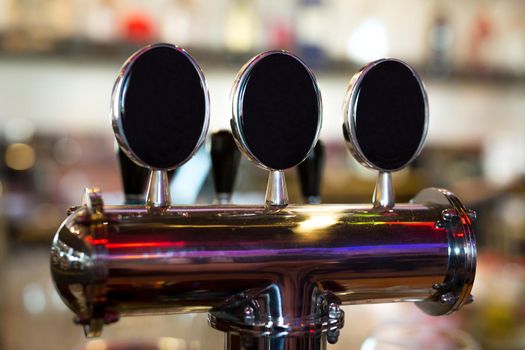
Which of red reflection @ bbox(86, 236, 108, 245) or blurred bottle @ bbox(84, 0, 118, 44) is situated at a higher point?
blurred bottle @ bbox(84, 0, 118, 44)

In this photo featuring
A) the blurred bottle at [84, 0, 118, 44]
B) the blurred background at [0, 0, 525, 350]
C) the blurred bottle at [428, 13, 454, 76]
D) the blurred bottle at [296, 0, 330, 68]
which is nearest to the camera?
the blurred background at [0, 0, 525, 350]

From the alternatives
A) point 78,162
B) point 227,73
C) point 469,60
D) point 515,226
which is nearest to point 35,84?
point 227,73

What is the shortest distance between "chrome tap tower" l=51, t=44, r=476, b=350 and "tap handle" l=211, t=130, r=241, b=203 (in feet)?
0.28

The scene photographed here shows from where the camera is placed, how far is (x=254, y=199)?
2371 mm

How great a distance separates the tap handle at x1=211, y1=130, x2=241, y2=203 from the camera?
530 mm

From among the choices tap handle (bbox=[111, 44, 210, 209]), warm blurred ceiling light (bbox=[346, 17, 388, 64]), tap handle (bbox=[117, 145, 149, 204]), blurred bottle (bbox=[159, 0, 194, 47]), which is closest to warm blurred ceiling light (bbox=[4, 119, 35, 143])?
blurred bottle (bbox=[159, 0, 194, 47])

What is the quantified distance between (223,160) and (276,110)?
4.4 inches

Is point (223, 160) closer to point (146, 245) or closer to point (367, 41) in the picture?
point (146, 245)

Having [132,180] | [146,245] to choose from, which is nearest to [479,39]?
[132,180]

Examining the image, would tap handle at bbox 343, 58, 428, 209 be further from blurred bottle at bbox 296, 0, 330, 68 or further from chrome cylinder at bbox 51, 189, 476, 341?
blurred bottle at bbox 296, 0, 330, 68

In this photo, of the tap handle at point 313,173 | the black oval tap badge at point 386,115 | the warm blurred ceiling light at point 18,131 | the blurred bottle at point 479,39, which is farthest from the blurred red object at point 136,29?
the black oval tap badge at point 386,115

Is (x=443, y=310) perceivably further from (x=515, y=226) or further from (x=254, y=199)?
(x=515, y=226)

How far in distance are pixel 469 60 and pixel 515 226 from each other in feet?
2.78

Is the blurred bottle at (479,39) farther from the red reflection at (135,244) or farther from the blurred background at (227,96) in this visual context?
the red reflection at (135,244)
